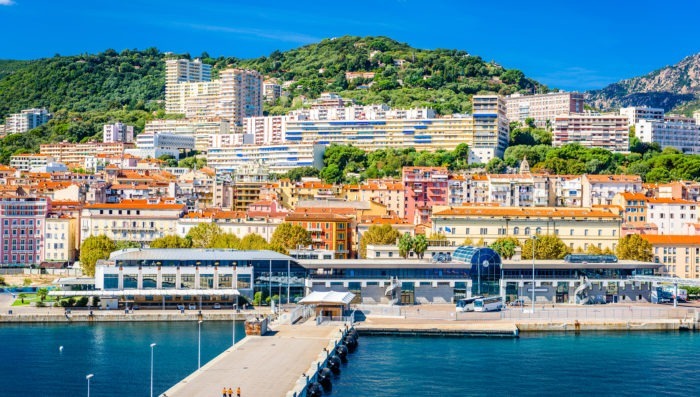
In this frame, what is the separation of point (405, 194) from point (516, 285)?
1458 inches

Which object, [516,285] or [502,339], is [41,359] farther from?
[516,285]

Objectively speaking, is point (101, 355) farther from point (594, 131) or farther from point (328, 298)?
point (594, 131)

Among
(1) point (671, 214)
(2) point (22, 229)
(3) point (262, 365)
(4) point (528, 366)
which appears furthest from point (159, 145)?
(3) point (262, 365)

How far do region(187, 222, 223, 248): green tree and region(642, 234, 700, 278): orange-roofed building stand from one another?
30973mm

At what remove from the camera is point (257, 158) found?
137000 mm

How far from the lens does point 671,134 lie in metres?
148

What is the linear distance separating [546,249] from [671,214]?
2203 cm

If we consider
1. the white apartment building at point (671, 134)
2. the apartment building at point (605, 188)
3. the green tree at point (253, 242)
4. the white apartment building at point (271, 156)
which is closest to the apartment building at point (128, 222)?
the green tree at point (253, 242)

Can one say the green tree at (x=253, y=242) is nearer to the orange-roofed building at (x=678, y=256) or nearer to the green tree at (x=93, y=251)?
the green tree at (x=93, y=251)

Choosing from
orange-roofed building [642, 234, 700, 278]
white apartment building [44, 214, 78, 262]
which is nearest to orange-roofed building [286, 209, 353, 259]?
white apartment building [44, 214, 78, 262]

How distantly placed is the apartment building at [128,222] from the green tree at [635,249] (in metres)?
34.4

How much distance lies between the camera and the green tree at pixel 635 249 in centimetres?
7731

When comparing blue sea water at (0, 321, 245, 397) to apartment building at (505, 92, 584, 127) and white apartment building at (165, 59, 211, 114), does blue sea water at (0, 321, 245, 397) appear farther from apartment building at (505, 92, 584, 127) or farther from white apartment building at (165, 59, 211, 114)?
white apartment building at (165, 59, 211, 114)

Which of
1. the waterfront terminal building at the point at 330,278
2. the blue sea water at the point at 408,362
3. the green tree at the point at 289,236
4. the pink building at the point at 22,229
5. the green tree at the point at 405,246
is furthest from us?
the pink building at the point at 22,229
